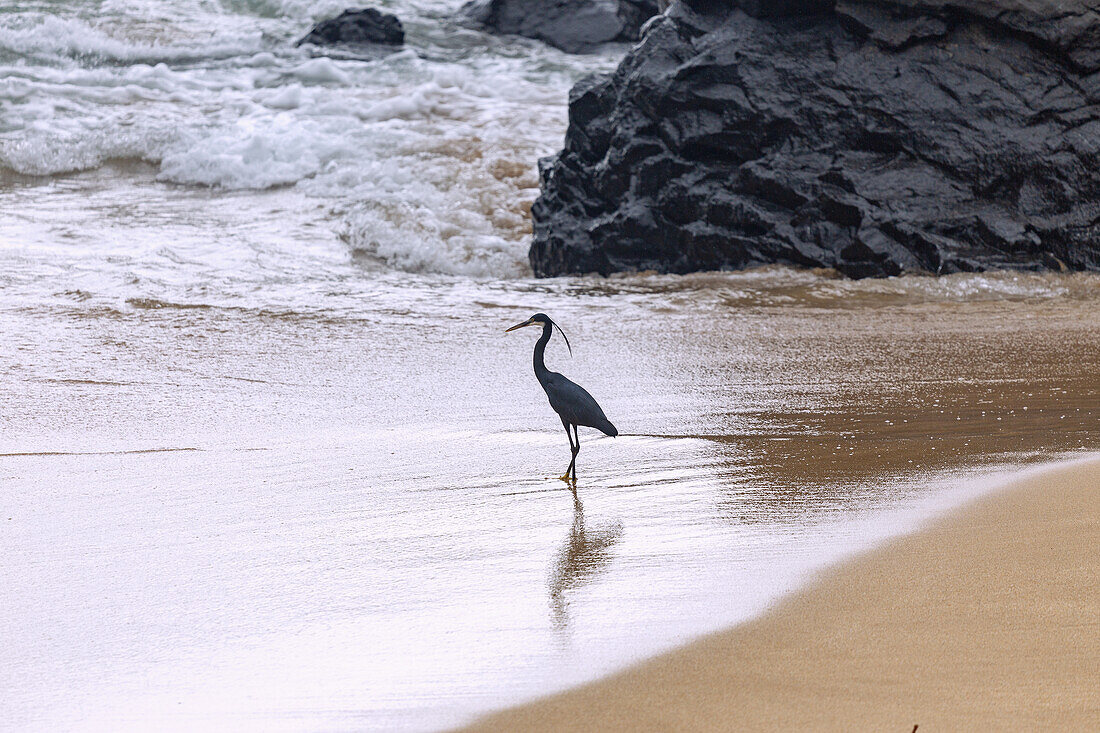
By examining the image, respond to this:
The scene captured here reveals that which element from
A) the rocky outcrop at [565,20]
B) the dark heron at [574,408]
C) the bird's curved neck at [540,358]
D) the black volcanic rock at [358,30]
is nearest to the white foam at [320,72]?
the black volcanic rock at [358,30]

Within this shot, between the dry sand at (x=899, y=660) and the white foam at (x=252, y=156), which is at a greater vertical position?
the dry sand at (x=899, y=660)

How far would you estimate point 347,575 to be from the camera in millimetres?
2863

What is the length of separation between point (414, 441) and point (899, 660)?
2.50 metres

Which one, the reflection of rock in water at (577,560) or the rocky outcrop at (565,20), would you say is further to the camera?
the rocky outcrop at (565,20)

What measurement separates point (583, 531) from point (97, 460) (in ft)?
→ 6.74

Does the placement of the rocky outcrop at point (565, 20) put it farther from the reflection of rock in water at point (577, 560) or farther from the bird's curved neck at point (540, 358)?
the reflection of rock in water at point (577, 560)

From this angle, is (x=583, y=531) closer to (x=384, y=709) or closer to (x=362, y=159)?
(x=384, y=709)

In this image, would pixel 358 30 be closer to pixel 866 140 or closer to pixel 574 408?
pixel 866 140

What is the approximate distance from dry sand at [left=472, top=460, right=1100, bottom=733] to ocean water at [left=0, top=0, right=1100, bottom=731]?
111 millimetres

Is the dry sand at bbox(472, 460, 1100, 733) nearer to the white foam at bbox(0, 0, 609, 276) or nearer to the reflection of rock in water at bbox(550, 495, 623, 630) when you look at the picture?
the reflection of rock in water at bbox(550, 495, 623, 630)

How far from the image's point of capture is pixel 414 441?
4.34 metres

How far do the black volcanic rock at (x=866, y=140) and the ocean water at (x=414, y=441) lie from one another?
1.11 feet

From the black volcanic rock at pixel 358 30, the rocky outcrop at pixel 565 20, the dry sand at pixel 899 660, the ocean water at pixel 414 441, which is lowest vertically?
the black volcanic rock at pixel 358 30

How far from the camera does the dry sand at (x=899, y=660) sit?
2033 millimetres
